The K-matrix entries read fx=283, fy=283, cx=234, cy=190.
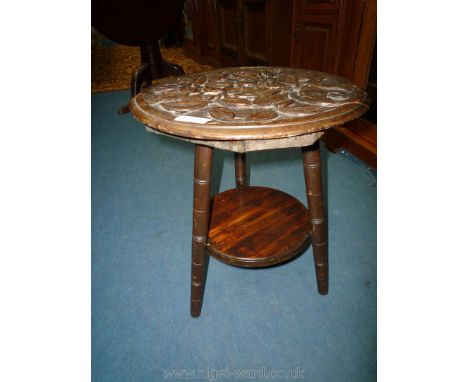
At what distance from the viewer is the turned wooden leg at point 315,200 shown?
0.82 meters

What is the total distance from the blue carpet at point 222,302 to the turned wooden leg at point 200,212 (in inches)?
6.5

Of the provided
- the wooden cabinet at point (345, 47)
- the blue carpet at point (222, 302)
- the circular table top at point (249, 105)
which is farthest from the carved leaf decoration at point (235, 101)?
the wooden cabinet at point (345, 47)

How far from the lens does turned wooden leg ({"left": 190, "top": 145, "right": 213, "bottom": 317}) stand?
757mm

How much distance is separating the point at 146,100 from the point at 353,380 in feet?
3.42

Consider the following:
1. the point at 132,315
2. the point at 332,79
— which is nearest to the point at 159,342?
the point at 132,315

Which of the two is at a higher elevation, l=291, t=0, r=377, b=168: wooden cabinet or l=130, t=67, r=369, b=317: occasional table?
l=291, t=0, r=377, b=168: wooden cabinet

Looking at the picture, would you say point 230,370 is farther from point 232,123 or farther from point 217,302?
point 232,123

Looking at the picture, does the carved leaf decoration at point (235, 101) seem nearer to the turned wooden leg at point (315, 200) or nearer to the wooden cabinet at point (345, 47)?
the turned wooden leg at point (315, 200)

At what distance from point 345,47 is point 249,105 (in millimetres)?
1260

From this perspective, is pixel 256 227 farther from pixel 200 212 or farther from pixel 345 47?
pixel 345 47

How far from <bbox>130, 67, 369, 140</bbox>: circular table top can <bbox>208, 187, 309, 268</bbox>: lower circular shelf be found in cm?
46

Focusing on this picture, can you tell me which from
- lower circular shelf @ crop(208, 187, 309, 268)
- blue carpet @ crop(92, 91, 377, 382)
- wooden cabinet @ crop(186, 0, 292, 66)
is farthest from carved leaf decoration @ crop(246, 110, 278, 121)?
wooden cabinet @ crop(186, 0, 292, 66)

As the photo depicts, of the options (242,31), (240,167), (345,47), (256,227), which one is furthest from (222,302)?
(242,31)

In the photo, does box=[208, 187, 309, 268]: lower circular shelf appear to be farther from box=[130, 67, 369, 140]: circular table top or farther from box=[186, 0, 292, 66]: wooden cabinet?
box=[186, 0, 292, 66]: wooden cabinet
